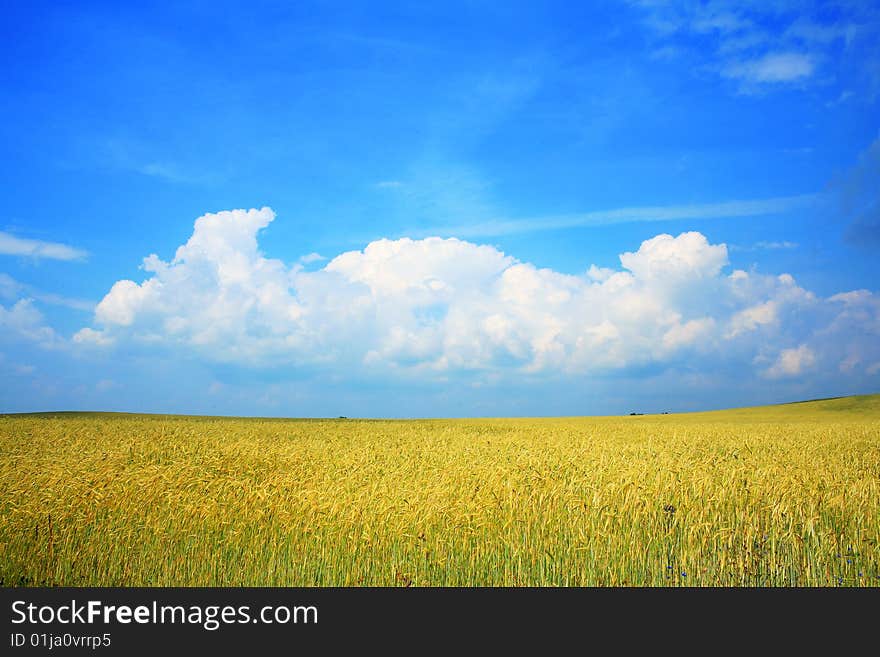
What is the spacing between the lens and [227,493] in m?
8.15

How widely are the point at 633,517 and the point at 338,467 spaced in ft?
17.4

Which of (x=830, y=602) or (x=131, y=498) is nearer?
(x=830, y=602)

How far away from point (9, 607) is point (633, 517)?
637 centimetres

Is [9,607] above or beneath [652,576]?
above

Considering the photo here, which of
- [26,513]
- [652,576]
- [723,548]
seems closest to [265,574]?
[26,513]

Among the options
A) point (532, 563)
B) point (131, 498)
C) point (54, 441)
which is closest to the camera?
point (532, 563)

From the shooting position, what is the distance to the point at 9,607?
15.6ft

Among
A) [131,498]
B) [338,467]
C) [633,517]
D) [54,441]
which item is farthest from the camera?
[54,441]

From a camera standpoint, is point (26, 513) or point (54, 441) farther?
point (54, 441)

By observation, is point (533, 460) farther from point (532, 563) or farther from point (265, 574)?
point (265, 574)

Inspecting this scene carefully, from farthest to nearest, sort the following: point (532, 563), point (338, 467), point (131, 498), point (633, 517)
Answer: point (338, 467) → point (131, 498) → point (633, 517) → point (532, 563)

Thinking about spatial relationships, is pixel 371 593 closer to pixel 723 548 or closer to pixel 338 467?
pixel 723 548

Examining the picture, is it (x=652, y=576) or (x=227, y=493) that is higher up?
(x=227, y=493)

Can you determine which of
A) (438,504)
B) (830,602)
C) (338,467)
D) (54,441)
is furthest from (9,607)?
(54,441)
